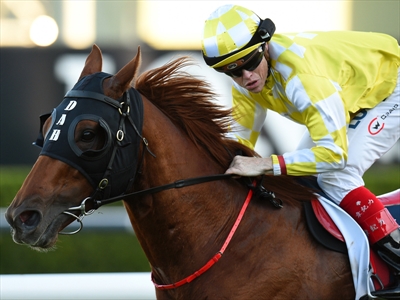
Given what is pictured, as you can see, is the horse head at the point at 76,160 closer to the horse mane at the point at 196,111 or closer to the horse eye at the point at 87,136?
the horse eye at the point at 87,136

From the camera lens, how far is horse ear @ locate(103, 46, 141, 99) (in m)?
2.44

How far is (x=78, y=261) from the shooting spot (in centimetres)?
609

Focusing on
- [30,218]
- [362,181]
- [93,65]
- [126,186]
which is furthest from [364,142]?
[30,218]

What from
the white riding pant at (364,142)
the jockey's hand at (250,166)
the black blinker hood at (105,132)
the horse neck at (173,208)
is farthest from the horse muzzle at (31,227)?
the white riding pant at (364,142)

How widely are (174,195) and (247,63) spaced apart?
0.60m

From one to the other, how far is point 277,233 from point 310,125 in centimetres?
44

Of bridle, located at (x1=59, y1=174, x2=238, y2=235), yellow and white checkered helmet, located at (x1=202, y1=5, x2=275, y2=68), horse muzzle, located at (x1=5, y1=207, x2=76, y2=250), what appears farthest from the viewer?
yellow and white checkered helmet, located at (x1=202, y1=5, x2=275, y2=68)

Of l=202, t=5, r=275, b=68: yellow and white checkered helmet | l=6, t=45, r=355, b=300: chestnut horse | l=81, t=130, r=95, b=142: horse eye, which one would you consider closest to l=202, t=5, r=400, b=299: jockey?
l=202, t=5, r=275, b=68: yellow and white checkered helmet

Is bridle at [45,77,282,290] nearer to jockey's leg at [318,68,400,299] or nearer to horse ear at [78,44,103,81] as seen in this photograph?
horse ear at [78,44,103,81]

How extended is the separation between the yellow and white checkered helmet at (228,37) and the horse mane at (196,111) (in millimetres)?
152

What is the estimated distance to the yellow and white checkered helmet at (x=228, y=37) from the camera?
2619 mm

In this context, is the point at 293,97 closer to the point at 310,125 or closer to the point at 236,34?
the point at 310,125

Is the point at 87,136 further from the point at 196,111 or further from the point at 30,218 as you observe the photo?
the point at 196,111

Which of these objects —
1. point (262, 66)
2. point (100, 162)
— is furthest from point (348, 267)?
point (100, 162)
